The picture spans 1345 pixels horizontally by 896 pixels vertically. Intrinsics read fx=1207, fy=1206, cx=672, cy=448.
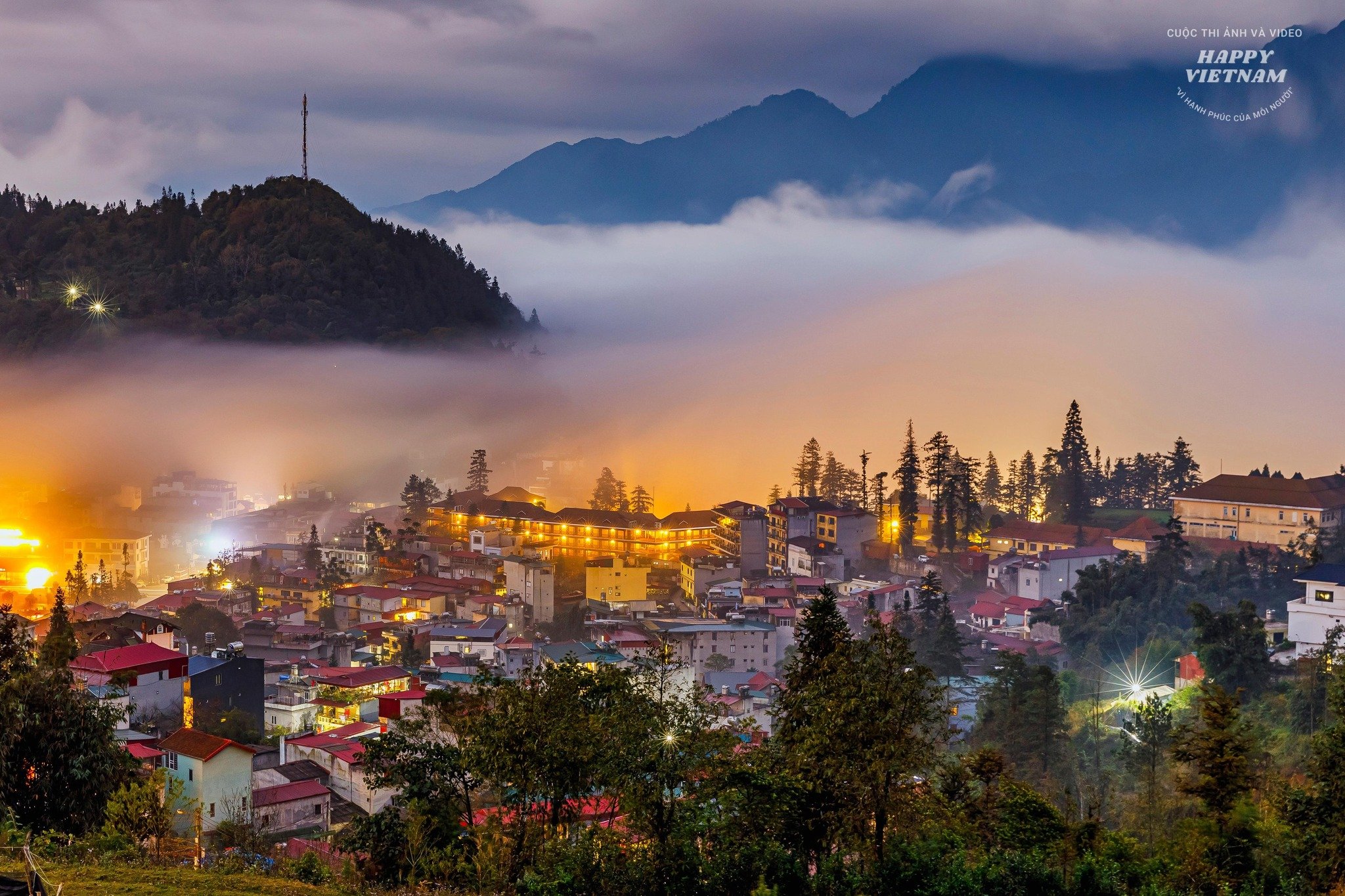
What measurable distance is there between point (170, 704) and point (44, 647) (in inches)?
283

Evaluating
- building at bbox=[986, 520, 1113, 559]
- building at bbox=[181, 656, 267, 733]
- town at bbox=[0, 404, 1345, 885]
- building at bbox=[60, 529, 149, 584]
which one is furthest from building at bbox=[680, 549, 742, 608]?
building at bbox=[60, 529, 149, 584]

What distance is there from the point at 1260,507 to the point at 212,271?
6167cm

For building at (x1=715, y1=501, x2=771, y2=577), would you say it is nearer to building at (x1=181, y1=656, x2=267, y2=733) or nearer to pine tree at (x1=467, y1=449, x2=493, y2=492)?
pine tree at (x1=467, y1=449, x2=493, y2=492)

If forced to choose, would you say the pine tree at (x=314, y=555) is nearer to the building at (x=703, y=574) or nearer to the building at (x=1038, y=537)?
the building at (x=703, y=574)

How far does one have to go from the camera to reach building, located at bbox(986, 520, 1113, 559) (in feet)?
123

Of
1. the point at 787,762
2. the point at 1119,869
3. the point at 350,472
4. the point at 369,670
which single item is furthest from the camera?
the point at 350,472

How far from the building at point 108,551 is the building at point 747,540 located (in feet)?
70.3

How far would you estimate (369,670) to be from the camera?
24500mm

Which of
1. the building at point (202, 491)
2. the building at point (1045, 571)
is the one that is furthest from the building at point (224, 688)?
the building at point (202, 491)

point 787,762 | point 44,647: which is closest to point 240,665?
point 44,647

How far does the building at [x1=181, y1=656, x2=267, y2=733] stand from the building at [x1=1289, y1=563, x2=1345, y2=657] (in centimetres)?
1836

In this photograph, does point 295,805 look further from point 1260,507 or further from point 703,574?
point 1260,507

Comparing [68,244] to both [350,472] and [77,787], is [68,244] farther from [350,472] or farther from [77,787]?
[77,787]

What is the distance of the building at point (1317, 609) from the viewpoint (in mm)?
21375
